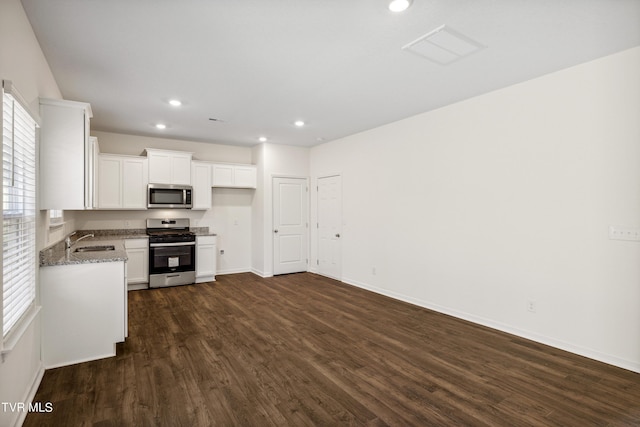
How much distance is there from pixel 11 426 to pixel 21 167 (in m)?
1.61

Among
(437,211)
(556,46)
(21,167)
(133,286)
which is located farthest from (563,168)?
(133,286)

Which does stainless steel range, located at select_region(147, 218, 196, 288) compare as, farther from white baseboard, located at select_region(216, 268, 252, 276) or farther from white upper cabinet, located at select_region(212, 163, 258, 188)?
white upper cabinet, located at select_region(212, 163, 258, 188)

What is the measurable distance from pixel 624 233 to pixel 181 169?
19.7 ft

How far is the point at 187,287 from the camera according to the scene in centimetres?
559

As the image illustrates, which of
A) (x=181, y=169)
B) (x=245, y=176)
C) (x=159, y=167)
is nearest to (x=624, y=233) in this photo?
(x=245, y=176)

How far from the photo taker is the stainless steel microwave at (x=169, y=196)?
5535 millimetres

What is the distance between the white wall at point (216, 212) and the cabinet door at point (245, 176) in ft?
1.02

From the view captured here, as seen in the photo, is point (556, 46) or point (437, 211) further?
point (437, 211)

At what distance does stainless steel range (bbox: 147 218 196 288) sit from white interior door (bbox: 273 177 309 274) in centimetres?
158

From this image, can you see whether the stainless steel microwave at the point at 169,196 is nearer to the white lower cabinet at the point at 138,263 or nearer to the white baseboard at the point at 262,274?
the white lower cabinet at the point at 138,263

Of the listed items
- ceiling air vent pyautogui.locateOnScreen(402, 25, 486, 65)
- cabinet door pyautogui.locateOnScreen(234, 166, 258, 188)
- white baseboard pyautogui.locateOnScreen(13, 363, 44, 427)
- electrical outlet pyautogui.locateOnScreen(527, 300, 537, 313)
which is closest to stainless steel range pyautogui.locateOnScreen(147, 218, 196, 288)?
cabinet door pyautogui.locateOnScreen(234, 166, 258, 188)

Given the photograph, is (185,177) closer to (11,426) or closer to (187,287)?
(187,287)

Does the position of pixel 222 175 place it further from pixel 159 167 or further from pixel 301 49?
pixel 301 49

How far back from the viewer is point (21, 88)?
7.22ft
